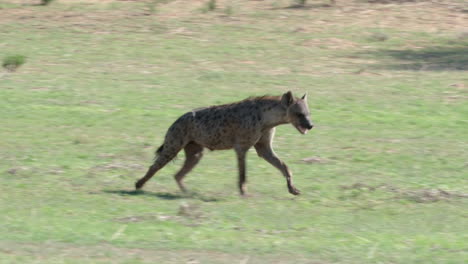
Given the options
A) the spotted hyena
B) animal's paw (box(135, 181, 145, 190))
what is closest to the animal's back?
the spotted hyena

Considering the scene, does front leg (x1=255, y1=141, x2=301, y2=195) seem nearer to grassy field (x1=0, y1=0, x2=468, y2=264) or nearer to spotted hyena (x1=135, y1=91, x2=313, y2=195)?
spotted hyena (x1=135, y1=91, x2=313, y2=195)

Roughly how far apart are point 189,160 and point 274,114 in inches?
40.5

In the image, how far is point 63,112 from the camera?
1527 cm

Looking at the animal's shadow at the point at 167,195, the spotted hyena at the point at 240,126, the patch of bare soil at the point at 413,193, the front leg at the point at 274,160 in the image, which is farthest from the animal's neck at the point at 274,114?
the patch of bare soil at the point at 413,193

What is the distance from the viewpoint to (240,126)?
10.4 meters

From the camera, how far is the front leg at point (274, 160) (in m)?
10.4

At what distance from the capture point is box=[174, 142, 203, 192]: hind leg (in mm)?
10680

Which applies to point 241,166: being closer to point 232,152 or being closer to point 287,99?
point 287,99

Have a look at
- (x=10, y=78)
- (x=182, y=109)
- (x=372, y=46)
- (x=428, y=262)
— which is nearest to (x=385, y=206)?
(x=428, y=262)

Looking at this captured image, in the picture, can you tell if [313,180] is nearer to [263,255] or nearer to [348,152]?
[348,152]

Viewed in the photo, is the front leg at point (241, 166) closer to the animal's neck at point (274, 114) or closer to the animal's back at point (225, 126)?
the animal's back at point (225, 126)

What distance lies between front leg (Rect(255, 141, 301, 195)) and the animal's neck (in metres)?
0.32

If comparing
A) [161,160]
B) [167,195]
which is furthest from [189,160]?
[167,195]

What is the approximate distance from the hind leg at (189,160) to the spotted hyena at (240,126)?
0.18 metres
